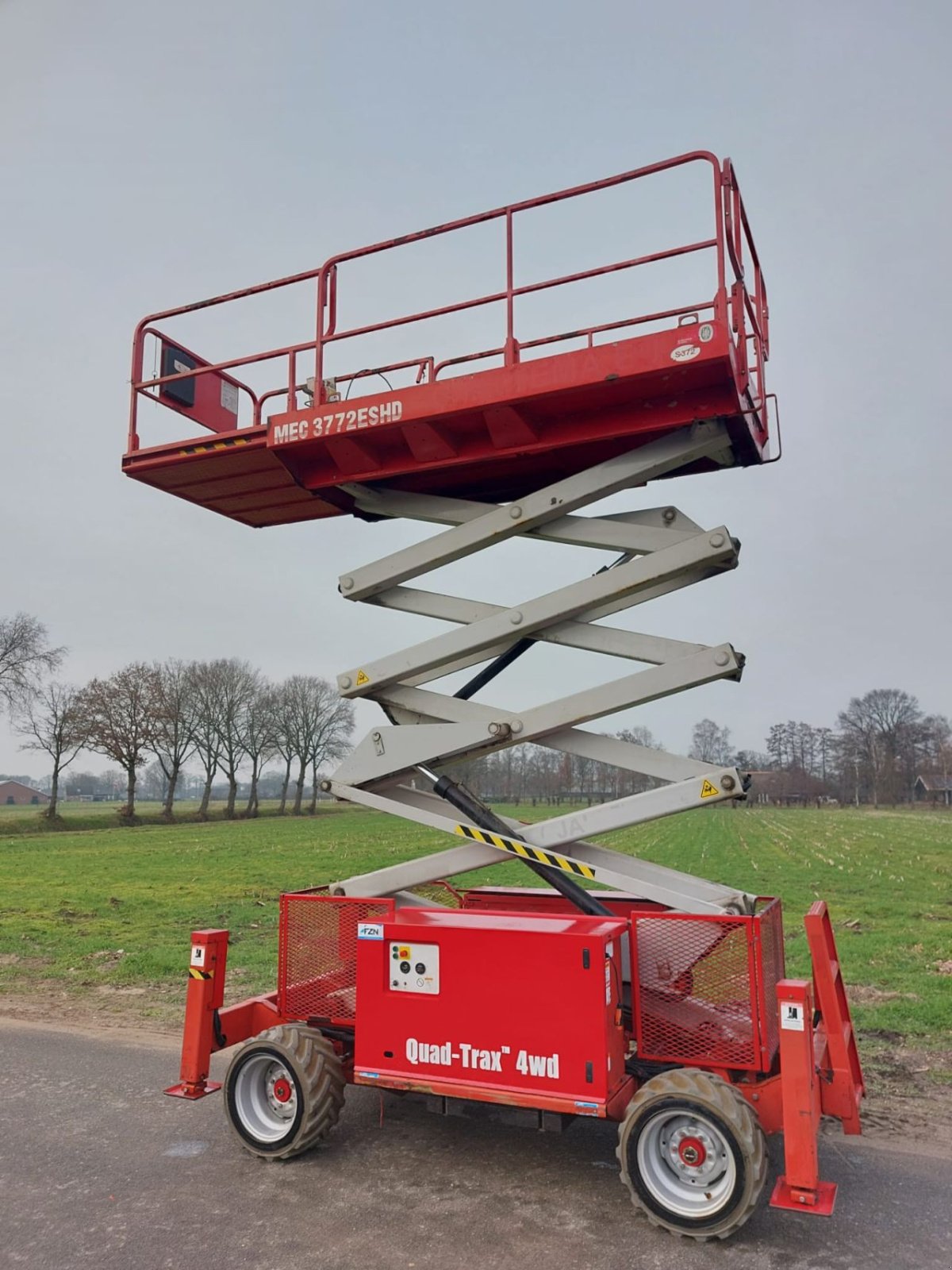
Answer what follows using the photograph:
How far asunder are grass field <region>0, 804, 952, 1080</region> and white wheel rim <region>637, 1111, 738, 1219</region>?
3.62m

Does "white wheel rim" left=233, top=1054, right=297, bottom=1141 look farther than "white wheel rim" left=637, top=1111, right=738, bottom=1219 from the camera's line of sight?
Yes

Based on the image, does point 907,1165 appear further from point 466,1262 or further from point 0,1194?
point 0,1194

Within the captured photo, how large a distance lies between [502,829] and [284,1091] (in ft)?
6.80

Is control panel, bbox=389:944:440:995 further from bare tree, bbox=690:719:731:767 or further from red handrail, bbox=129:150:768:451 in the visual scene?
bare tree, bbox=690:719:731:767

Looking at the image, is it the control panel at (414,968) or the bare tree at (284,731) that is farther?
the bare tree at (284,731)

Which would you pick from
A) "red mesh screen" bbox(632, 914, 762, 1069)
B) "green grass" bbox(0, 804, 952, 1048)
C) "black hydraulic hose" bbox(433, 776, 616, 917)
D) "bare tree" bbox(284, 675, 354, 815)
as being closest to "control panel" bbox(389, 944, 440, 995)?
"black hydraulic hose" bbox(433, 776, 616, 917)

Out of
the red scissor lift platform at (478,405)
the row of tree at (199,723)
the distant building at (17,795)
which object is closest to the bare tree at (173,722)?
the row of tree at (199,723)

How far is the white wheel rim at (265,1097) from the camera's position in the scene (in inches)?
214

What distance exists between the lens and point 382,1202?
479 cm

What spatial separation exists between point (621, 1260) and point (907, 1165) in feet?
7.02

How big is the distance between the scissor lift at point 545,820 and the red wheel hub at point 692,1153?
0.4 inches

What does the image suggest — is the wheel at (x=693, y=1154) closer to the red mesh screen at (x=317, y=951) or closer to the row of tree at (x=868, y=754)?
the red mesh screen at (x=317, y=951)

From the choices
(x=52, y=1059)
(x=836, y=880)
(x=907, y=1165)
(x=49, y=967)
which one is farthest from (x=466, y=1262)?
(x=836, y=880)

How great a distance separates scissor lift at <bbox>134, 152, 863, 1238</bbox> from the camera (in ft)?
15.3
